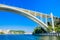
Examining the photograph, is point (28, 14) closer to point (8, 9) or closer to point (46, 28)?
point (8, 9)

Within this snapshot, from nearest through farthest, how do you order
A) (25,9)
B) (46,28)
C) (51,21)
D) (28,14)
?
1. (28,14)
2. (25,9)
3. (46,28)
4. (51,21)

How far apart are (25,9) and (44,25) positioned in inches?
297

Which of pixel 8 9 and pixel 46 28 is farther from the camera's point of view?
pixel 46 28

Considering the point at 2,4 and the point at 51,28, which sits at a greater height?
the point at 2,4

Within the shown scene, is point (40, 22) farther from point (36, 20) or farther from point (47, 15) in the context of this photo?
point (47, 15)

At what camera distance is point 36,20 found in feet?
193

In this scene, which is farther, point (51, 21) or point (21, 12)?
point (51, 21)

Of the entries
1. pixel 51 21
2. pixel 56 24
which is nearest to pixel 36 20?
pixel 51 21

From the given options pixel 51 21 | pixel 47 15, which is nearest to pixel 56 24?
pixel 51 21

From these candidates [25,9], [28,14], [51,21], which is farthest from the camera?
[51,21]

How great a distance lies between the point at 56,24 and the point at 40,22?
60.1 feet

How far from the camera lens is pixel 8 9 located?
194 feet

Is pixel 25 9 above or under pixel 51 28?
above

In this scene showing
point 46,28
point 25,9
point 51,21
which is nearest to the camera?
point 25,9
